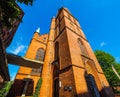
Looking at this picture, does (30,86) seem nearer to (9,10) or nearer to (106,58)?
(9,10)

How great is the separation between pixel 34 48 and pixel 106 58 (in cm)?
1925

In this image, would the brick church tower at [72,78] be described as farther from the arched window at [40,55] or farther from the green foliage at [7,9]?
the green foliage at [7,9]

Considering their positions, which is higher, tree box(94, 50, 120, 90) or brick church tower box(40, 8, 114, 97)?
tree box(94, 50, 120, 90)

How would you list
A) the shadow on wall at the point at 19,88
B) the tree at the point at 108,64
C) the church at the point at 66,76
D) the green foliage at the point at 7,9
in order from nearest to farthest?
the green foliage at the point at 7,9 → the church at the point at 66,76 → the shadow on wall at the point at 19,88 → the tree at the point at 108,64

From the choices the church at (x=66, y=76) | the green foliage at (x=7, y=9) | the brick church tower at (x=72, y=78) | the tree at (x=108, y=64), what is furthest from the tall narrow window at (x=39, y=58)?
the tree at (x=108, y=64)

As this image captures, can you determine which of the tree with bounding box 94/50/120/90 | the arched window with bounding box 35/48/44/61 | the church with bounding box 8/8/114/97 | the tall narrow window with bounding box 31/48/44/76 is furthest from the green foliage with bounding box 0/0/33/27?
the tree with bounding box 94/50/120/90

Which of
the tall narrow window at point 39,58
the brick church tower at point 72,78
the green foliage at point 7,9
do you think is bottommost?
the brick church tower at point 72,78

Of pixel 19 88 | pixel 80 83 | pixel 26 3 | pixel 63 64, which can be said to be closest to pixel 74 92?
pixel 80 83

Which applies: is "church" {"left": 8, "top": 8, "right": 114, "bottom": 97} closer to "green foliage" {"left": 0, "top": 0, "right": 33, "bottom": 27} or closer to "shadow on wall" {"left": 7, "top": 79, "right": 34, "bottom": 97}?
"shadow on wall" {"left": 7, "top": 79, "right": 34, "bottom": 97}

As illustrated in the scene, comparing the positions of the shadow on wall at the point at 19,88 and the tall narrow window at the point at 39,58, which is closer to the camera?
the shadow on wall at the point at 19,88

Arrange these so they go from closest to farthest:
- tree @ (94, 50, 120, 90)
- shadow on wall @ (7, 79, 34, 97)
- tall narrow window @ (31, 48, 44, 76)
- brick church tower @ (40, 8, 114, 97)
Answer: brick church tower @ (40, 8, 114, 97) < shadow on wall @ (7, 79, 34, 97) < tall narrow window @ (31, 48, 44, 76) < tree @ (94, 50, 120, 90)

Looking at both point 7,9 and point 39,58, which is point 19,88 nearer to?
point 39,58

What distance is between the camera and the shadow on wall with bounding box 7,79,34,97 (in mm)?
11992

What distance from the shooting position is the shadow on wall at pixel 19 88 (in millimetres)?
11992
